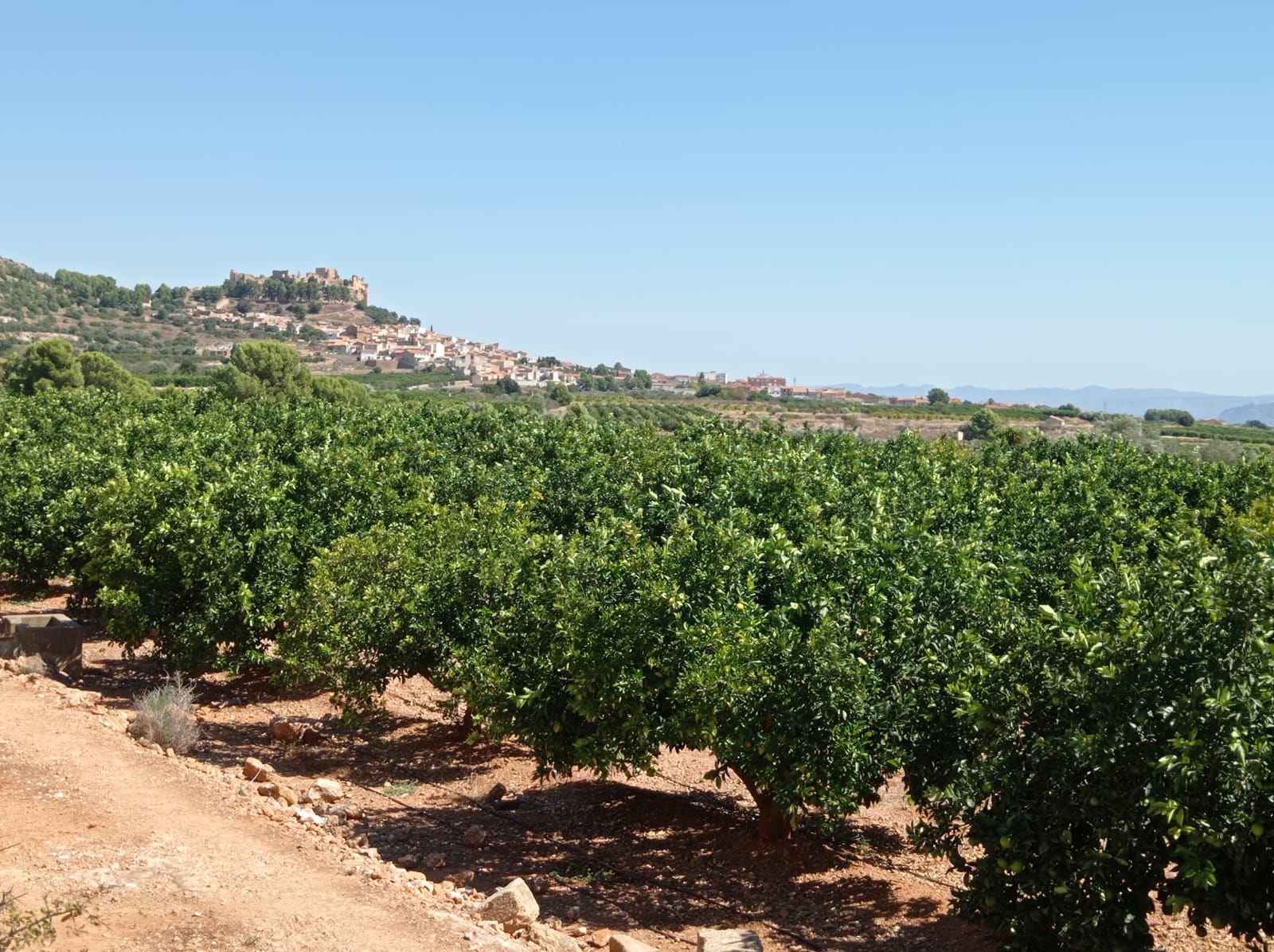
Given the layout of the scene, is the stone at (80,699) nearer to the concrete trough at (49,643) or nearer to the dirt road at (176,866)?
the dirt road at (176,866)

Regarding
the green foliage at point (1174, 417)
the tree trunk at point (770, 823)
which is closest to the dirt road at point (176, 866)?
the tree trunk at point (770, 823)

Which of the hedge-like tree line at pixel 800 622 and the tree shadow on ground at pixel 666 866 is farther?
the tree shadow on ground at pixel 666 866

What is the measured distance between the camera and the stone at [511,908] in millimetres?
11438

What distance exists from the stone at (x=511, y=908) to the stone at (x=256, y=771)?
6.71 m

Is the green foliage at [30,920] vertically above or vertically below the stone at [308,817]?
above

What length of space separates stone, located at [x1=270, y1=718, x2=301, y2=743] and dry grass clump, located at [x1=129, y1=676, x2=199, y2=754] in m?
1.80

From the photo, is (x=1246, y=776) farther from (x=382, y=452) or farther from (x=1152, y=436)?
(x=1152, y=436)

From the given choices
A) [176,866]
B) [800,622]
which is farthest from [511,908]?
[800,622]

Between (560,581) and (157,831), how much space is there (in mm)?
5893

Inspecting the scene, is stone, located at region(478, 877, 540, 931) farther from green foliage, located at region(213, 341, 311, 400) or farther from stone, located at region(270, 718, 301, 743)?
green foliage, located at region(213, 341, 311, 400)

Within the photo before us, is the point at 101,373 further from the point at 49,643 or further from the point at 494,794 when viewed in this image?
the point at 494,794

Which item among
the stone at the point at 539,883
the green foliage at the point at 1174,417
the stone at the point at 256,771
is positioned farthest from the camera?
the green foliage at the point at 1174,417

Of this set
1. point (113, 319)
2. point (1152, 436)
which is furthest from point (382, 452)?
point (113, 319)

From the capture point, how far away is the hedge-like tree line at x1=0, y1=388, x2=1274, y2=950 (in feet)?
30.6
